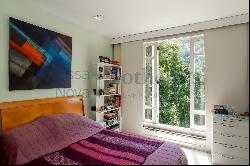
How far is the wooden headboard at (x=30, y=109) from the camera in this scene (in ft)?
7.38

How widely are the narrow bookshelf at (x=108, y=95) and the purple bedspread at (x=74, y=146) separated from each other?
1054mm

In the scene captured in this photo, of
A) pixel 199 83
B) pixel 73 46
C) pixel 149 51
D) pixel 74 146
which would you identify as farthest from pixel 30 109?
pixel 149 51

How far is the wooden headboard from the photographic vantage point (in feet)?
7.38

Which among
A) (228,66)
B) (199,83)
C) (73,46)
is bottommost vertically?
(199,83)

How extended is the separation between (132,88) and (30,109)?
2202mm

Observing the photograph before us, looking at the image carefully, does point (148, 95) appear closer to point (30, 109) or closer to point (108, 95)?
point (108, 95)

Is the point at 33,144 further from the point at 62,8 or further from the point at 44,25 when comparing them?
the point at 62,8

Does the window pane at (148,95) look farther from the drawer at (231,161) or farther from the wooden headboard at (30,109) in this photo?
the drawer at (231,161)

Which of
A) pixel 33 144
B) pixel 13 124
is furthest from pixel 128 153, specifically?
pixel 13 124

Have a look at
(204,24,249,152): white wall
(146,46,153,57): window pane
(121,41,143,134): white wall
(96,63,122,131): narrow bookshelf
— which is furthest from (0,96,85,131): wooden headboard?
(204,24,249,152): white wall

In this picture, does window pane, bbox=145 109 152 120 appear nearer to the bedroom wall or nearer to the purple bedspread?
the bedroom wall

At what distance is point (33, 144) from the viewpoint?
1943mm

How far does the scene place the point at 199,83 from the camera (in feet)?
3.49

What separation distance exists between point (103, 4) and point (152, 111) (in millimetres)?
2362
